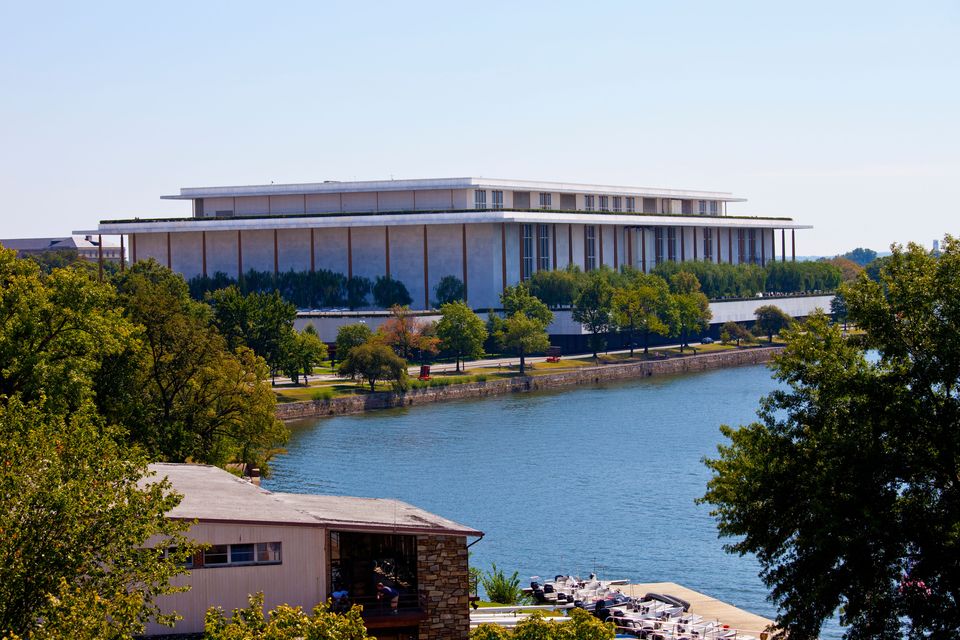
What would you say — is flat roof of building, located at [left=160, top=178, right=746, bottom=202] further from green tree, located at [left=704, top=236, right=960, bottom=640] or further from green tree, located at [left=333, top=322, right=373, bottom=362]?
green tree, located at [left=704, top=236, right=960, bottom=640]

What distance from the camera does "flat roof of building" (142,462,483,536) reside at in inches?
904

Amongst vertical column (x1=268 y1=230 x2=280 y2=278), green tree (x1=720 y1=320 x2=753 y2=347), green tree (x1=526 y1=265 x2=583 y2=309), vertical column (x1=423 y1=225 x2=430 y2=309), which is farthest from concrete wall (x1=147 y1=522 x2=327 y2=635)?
green tree (x1=720 y1=320 x2=753 y2=347)

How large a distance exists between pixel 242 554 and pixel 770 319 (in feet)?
367

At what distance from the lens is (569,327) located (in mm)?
114125

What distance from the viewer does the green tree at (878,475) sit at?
23.0 metres

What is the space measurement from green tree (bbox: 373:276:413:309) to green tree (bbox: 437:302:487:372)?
1810 cm

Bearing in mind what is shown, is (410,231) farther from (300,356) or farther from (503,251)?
(300,356)

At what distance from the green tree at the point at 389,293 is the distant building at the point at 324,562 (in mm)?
92794

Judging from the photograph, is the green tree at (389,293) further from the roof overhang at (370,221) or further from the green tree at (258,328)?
the green tree at (258,328)

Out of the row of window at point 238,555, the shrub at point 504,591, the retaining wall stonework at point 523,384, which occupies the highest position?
the row of window at point 238,555

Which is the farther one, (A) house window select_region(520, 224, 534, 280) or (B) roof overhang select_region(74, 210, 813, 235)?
(A) house window select_region(520, 224, 534, 280)

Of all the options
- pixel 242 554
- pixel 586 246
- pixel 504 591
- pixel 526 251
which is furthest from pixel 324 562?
pixel 586 246

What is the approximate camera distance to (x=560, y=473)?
195 feet

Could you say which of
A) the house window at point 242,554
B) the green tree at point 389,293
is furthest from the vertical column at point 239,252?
the house window at point 242,554
